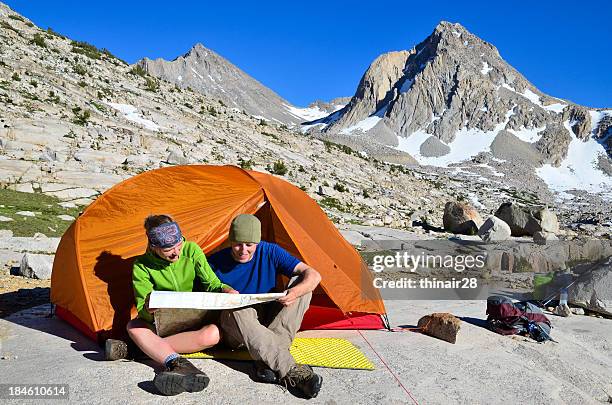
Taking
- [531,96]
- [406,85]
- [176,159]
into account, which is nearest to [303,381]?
[176,159]

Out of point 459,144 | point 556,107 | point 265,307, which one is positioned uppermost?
point 556,107

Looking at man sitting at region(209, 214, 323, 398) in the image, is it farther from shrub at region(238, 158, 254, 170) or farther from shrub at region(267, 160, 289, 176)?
shrub at region(267, 160, 289, 176)

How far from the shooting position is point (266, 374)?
A: 184 inches

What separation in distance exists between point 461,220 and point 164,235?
2231cm

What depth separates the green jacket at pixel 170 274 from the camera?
502 centimetres

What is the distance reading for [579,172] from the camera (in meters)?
129

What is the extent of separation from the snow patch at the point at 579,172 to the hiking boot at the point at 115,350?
12013 cm

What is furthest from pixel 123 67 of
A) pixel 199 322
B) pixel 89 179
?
pixel 199 322

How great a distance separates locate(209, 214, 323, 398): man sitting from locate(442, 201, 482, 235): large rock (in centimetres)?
2101

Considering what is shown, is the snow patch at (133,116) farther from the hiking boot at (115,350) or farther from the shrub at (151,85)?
the hiking boot at (115,350)

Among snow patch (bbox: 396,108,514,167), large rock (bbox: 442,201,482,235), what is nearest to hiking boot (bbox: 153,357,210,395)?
large rock (bbox: 442,201,482,235)

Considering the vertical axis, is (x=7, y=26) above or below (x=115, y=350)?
above

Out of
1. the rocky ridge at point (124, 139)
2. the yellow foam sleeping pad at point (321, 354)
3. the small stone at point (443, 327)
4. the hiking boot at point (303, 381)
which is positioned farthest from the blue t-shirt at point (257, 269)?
the rocky ridge at point (124, 139)

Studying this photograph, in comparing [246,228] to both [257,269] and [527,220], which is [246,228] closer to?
[257,269]
